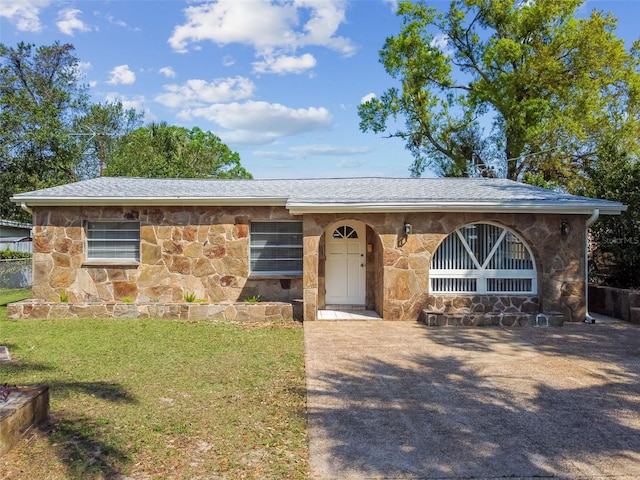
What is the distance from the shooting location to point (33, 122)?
22.9 m

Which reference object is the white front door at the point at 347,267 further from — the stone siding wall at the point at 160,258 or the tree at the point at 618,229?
the tree at the point at 618,229

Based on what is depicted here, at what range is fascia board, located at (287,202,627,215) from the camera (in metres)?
9.35

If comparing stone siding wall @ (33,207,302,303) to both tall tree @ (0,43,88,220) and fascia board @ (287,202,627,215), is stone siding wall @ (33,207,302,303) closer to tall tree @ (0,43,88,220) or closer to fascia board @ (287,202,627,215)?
fascia board @ (287,202,627,215)

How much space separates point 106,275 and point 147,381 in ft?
19.9

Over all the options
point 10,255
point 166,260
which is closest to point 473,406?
point 166,260

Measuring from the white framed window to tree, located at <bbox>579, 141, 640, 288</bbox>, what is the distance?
2.60 m

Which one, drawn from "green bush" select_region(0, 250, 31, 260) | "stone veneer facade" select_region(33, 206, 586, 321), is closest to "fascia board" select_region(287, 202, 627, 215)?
"stone veneer facade" select_region(33, 206, 586, 321)

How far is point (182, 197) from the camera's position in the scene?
10.4 meters

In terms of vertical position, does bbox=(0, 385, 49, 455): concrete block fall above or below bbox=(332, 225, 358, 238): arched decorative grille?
below

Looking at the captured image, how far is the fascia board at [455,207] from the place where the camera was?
368 inches

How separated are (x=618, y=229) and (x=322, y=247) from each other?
6.98 m

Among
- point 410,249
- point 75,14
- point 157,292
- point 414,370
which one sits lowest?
point 414,370

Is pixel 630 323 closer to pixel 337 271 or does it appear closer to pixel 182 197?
pixel 337 271

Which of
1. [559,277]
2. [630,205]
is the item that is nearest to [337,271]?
[559,277]
